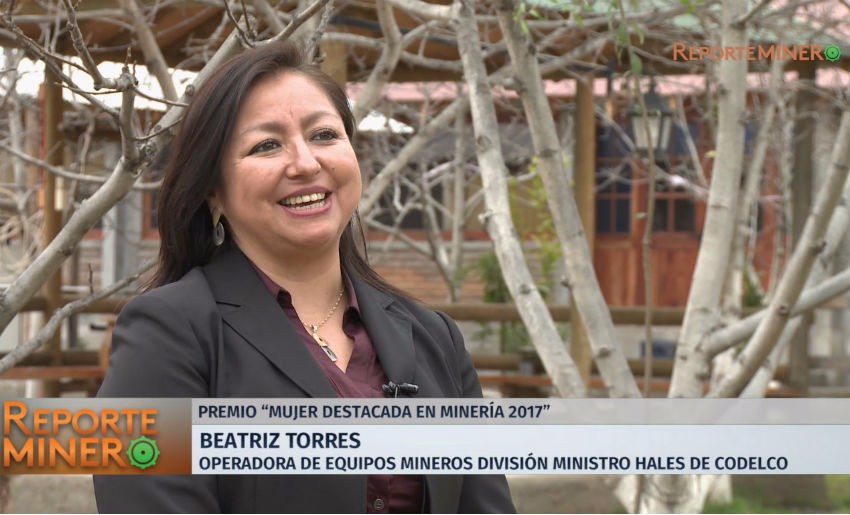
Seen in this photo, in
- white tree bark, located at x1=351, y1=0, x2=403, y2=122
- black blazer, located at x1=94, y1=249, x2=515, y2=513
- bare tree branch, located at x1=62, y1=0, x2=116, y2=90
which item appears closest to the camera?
black blazer, located at x1=94, y1=249, x2=515, y2=513

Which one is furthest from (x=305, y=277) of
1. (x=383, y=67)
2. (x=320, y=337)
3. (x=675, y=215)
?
(x=675, y=215)

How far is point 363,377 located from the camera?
208cm

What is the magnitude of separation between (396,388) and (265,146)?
45 cm

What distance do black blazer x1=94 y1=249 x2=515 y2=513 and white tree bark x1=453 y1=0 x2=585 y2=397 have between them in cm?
234

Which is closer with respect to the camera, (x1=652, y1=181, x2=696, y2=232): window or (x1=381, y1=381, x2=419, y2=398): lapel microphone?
(x1=381, y1=381, x2=419, y2=398): lapel microphone

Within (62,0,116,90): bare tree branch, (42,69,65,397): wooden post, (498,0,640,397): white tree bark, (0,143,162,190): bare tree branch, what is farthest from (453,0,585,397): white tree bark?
(42,69,65,397): wooden post

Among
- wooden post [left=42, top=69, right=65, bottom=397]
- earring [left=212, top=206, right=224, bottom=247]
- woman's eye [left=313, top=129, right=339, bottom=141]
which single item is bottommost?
wooden post [left=42, top=69, right=65, bottom=397]

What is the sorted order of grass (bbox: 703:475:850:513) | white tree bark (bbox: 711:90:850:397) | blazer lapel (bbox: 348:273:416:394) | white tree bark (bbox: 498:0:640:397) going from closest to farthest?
blazer lapel (bbox: 348:273:416:394) < white tree bark (bbox: 711:90:850:397) < white tree bark (bbox: 498:0:640:397) < grass (bbox: 703:475:850:513)

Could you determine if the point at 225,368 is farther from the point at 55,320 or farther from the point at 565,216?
the point at 565,216

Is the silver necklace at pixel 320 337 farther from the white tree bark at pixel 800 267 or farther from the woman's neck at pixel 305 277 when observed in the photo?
the white tree bark at pixel 800 267

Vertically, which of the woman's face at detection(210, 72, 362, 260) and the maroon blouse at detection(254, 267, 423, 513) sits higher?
the woman's face at detection(210, 72, 362, 260)

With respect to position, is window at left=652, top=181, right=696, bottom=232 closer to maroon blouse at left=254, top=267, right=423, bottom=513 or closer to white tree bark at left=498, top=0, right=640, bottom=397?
white tree bark at left=498, top=0, right=640, bottom=397

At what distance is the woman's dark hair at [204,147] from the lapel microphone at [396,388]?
38cm

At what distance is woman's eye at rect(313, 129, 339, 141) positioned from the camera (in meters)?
2.06
